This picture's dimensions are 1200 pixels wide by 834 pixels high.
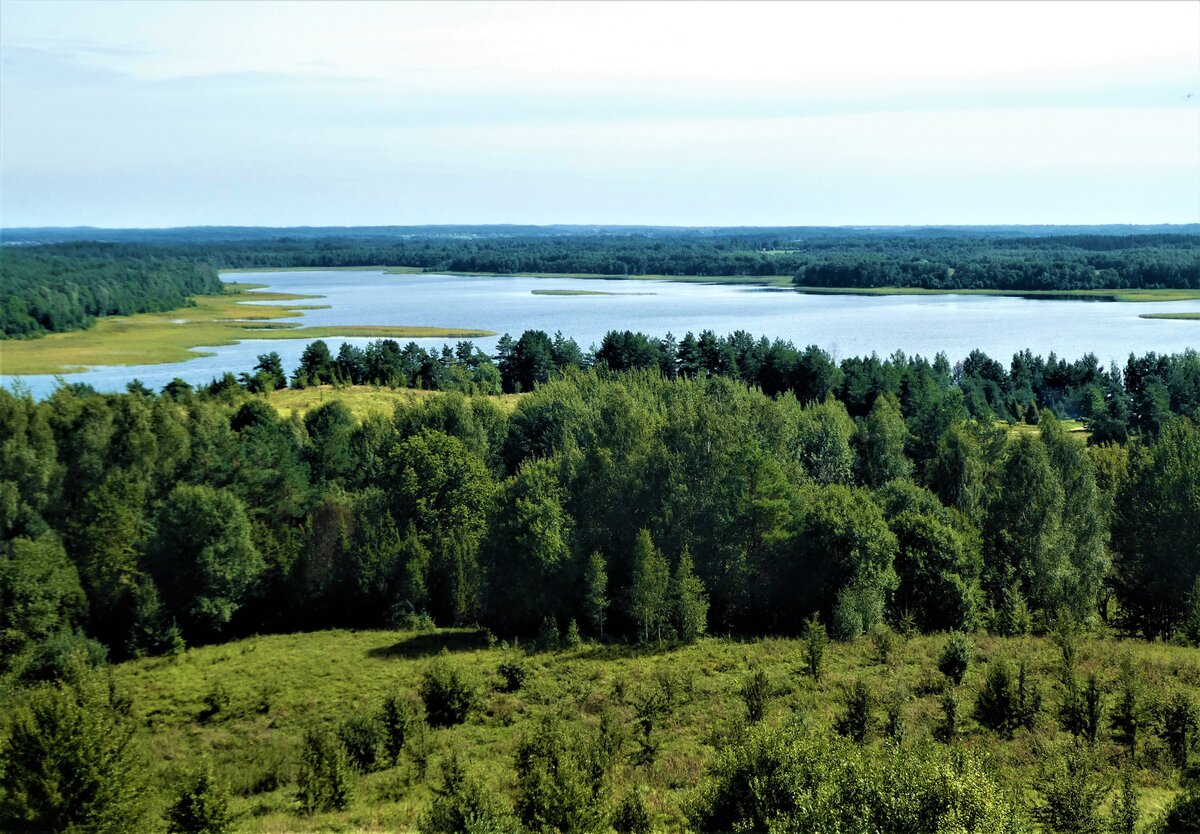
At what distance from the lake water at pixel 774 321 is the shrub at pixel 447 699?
6407 cm

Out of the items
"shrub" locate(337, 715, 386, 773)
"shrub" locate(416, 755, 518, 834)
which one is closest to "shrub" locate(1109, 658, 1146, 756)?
"shrub" locate(416, 755, 518, 834)

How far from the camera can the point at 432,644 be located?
35281 mm

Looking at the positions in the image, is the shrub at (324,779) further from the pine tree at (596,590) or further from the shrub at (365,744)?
the pine tree at (596,590)

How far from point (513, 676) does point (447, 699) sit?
9.77ft

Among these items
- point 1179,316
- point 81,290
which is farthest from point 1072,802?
point 81,290

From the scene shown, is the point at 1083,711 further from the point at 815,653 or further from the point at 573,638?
the point at 573,638

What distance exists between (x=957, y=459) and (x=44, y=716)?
39.2 m

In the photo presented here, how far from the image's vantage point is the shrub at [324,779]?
831 inches

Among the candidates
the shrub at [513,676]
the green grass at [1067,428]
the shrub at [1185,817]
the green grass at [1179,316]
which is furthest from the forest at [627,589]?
the green grass at [1179,316]

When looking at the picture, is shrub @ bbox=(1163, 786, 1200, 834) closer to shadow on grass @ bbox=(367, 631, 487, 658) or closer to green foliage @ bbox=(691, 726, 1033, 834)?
green foliage @ bbox=(691, 726, 1033, 834)

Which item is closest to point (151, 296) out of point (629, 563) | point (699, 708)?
point (629, 563)

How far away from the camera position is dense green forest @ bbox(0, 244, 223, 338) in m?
126

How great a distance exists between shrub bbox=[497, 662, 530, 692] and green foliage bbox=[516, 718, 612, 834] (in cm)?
809

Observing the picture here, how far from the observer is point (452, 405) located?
52.4 m
